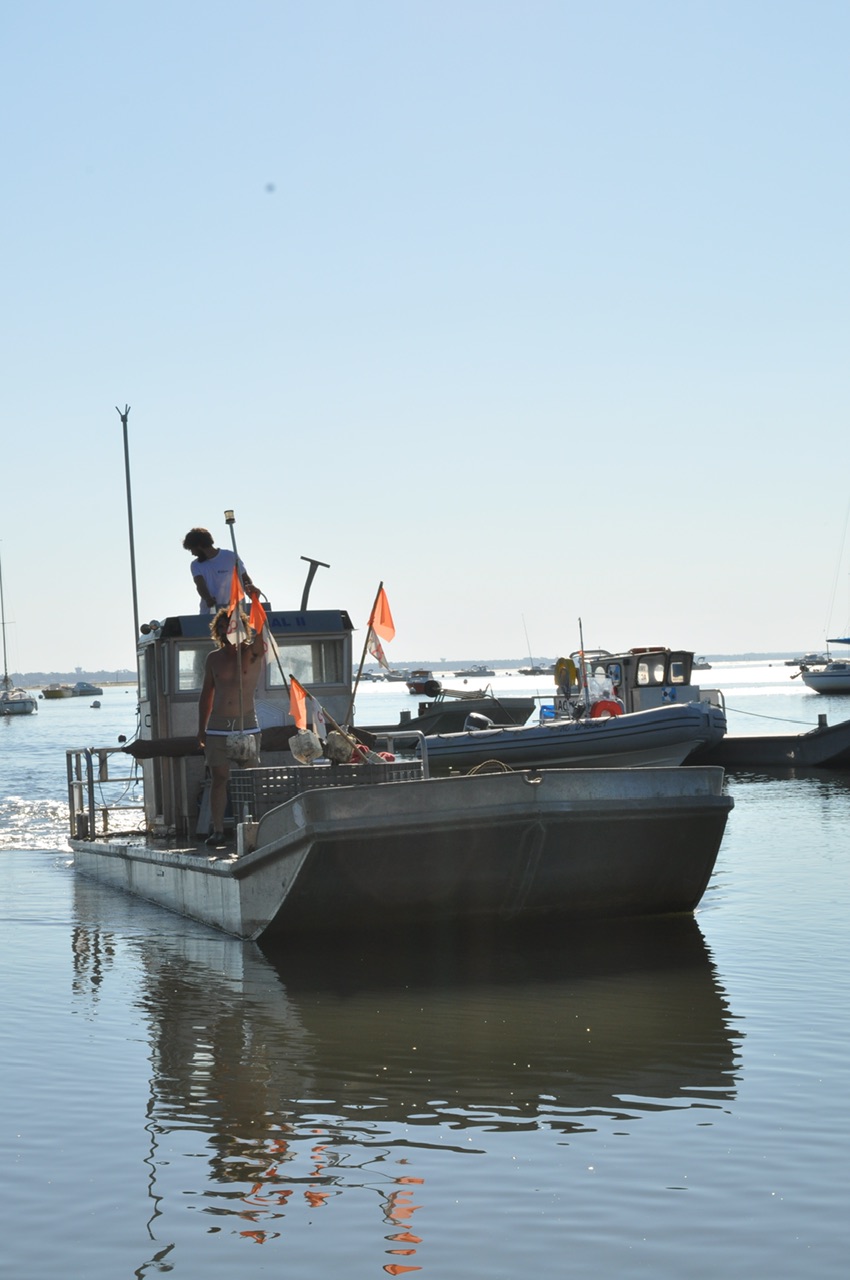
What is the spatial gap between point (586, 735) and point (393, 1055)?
20886mm

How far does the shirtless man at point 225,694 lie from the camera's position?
11.9 metres

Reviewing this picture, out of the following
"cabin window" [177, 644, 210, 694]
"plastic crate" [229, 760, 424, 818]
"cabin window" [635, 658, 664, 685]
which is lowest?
"plastic crate" [229, 760, 424, 818]

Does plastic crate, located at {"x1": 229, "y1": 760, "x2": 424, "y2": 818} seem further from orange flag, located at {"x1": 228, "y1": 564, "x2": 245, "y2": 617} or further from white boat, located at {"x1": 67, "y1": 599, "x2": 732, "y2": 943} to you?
orange flag, located at {"x1": 228, "y1": 564, "x2": 245, "y2": 617}

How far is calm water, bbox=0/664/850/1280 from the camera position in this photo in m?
5.42

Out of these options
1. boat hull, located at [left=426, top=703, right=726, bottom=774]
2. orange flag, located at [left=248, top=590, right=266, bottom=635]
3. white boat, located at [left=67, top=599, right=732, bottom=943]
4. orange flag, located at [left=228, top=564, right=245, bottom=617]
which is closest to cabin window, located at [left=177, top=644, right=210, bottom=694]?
white boat, located at [left=67, top=599, right=732, bottom=943]

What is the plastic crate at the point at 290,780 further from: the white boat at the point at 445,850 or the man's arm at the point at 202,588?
the man's arm at the point at 202,588

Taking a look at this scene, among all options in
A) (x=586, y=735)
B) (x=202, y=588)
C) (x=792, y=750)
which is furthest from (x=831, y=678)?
(x=202, y=588)

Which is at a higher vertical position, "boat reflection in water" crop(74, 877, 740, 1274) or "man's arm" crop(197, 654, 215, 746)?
"man's arm" crop(197, 654, 215, 746)

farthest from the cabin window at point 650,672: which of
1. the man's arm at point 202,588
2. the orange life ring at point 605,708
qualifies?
the man's arm at point 202,588

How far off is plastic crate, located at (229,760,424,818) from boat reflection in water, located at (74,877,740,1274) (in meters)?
1.08

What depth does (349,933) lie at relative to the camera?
11164mm

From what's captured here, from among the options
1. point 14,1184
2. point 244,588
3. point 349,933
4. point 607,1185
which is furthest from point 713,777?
point 14,1184

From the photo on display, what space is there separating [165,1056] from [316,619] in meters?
6.51

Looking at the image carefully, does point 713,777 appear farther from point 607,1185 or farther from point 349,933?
point 607,1185
